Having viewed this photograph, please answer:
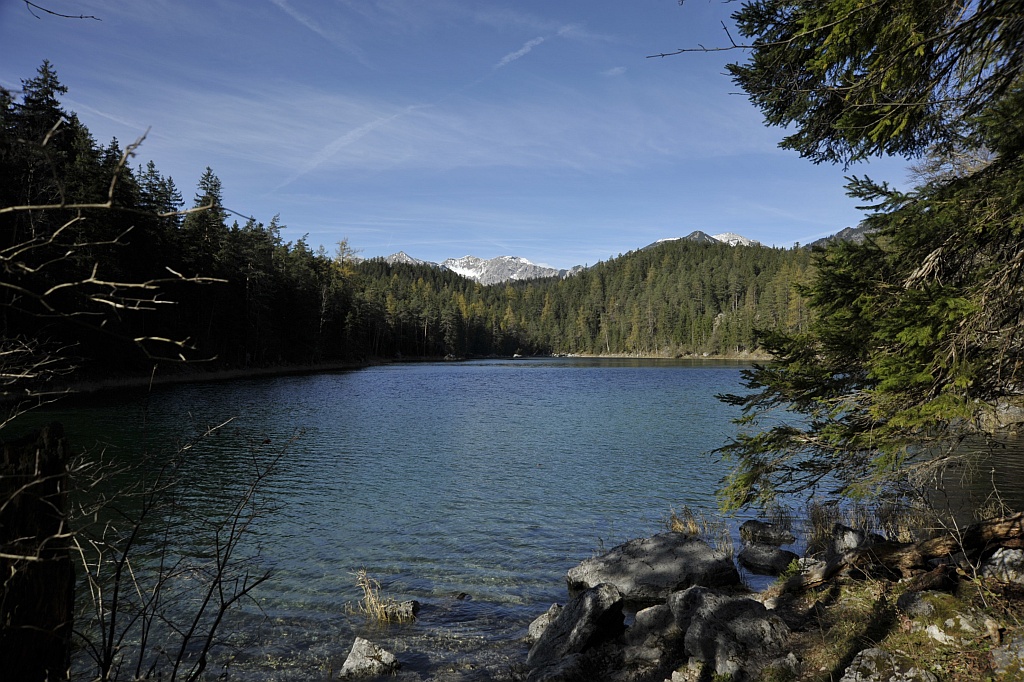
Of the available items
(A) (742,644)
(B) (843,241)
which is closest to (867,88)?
(B) (843,241)

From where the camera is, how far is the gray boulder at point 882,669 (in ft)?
16.8

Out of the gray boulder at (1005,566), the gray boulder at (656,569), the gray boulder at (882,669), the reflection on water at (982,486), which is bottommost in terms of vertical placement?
the gray boulder at (656,569)

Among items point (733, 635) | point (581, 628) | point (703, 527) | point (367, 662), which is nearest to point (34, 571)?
point (367, 662)

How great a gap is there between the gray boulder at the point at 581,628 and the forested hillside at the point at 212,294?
425cm

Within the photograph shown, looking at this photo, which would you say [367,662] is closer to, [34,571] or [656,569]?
[656,569]

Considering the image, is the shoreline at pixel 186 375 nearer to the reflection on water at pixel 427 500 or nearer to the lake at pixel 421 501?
the lake at pixel 421 501

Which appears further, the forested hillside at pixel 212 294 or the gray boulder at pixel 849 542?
the gray boulder at pixel 849 542

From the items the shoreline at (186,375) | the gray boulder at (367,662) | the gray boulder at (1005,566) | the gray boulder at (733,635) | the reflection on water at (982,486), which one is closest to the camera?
the gray boulder at (733,635)

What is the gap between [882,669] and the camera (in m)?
5.27

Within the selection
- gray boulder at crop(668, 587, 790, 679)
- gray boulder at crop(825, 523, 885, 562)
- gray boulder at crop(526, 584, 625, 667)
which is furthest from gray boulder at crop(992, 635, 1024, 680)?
gray boulder at crop(526, 584, 625, 667)

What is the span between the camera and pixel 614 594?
806 cm

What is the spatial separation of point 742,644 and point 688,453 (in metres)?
17.1

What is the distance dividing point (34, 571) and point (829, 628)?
24.4ft

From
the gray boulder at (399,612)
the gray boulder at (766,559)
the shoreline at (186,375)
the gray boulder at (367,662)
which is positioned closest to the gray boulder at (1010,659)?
the gray boulder at (766,559)
